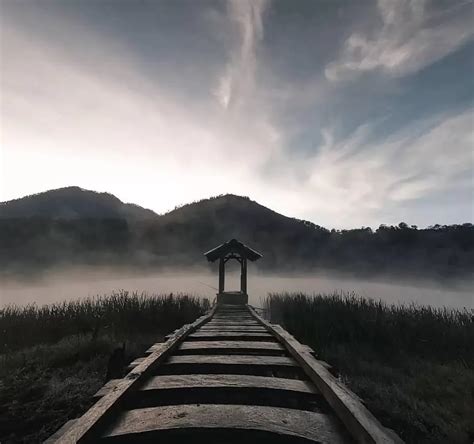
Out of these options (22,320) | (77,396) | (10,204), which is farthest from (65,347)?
(10,204)

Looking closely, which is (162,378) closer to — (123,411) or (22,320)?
(123,411)

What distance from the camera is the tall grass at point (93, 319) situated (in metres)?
10.9

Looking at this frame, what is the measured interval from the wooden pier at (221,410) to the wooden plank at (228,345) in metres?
0.50

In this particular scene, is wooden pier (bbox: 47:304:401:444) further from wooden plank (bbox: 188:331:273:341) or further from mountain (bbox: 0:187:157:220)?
mountain (bbox: 0:187:157:220)

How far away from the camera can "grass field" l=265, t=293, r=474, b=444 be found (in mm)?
5594

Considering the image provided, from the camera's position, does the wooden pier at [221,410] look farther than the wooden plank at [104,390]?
No

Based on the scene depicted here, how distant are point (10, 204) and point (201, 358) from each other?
103m

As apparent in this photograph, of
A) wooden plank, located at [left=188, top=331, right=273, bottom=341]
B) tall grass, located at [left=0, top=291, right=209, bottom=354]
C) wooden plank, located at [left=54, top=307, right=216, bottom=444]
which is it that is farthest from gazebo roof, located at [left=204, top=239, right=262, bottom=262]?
wooden plank, located at [left=54, top=307, right=216, bottom=444]

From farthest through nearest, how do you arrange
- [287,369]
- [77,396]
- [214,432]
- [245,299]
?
[245,299] → [77,396] → [287,369] → [214,432]

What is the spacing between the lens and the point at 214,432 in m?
2.28

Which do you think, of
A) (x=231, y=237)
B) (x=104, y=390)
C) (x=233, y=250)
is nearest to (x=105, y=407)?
(x=104, y=390)

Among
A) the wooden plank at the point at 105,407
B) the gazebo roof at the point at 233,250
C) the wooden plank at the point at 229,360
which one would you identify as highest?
the gazebo roof at the point at 233,250

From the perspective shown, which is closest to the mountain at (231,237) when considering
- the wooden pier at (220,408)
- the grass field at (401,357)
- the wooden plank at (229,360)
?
the grass field at (401,357)

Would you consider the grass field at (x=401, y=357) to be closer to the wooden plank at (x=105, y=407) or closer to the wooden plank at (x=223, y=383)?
the wooden plank at (x=223, y=383)
